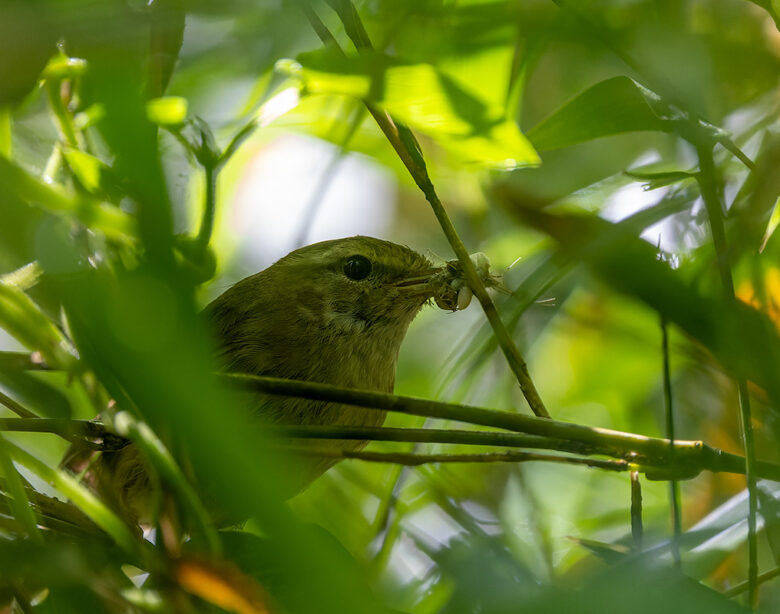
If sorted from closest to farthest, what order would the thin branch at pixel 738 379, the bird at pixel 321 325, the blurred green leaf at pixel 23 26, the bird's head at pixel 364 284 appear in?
the blurred green leaf at pixel 23 26 < the thin branch at pixel 738 379 < the bird at pixel 321 325 < the bird's head at pixel 364 284

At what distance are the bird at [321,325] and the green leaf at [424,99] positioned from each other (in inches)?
29.8

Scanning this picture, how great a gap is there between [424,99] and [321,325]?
1.30m

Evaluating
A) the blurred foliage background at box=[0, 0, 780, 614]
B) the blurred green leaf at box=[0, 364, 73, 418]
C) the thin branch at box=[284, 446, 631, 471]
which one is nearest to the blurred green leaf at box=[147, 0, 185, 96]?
the blurred foliage background at box=[0, 0, 780, 614]

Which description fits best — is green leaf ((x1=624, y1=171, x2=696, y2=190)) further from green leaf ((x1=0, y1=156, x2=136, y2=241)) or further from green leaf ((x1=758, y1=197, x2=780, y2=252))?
green leaf ((x1=0, y1=156, x2=136, y2=241))

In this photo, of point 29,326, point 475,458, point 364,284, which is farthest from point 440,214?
point 364,284

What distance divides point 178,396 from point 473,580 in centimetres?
42

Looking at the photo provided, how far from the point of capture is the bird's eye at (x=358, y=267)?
2.54 meters

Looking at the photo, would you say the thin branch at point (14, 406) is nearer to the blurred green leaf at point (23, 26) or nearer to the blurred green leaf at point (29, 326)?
the blurred green leaf at point (29, 326)

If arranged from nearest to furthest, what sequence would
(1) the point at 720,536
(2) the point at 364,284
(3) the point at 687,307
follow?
1. (3) the point at 687,307
2. (1) the point at 720,536
3. (2) the point at 364,284

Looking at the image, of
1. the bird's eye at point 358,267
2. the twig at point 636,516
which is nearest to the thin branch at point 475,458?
the twig at point 636,516

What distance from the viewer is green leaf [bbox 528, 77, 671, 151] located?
1.19m

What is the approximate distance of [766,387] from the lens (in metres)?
0.88

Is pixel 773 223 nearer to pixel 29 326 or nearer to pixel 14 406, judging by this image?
pixel 29 326

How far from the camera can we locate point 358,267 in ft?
8.36
